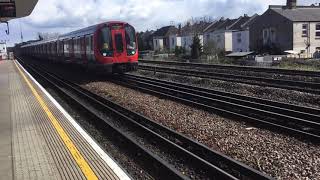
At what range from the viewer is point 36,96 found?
18062mm

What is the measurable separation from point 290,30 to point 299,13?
3.20m

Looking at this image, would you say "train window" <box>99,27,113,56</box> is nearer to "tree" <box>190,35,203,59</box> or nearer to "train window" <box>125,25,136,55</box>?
"train window" <box>125,25,136,55</box>

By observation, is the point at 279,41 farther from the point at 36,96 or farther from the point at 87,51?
the point at 36,96

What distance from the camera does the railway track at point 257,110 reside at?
10.4m

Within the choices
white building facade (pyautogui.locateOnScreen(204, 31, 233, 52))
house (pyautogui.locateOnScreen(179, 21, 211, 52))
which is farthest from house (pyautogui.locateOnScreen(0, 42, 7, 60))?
white building facade (pyautogui.locateOnScreen(204, 31, 233, 52))

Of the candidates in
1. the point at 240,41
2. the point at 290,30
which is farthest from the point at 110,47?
the point at 240,41

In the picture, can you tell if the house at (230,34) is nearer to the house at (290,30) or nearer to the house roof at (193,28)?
the house roof at (193,28)

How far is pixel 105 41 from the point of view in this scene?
24.0 metres

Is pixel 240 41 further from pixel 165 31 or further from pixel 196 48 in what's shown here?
pixel 165 31

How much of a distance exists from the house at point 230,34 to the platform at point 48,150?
46970 millimetres

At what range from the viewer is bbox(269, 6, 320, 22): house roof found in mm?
47938

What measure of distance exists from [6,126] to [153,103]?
18.5ft

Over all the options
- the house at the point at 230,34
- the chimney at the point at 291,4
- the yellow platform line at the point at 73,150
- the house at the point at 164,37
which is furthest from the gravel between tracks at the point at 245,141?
the house at the point at 164,37

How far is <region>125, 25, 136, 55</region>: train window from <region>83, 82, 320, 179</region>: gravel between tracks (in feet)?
32.5
